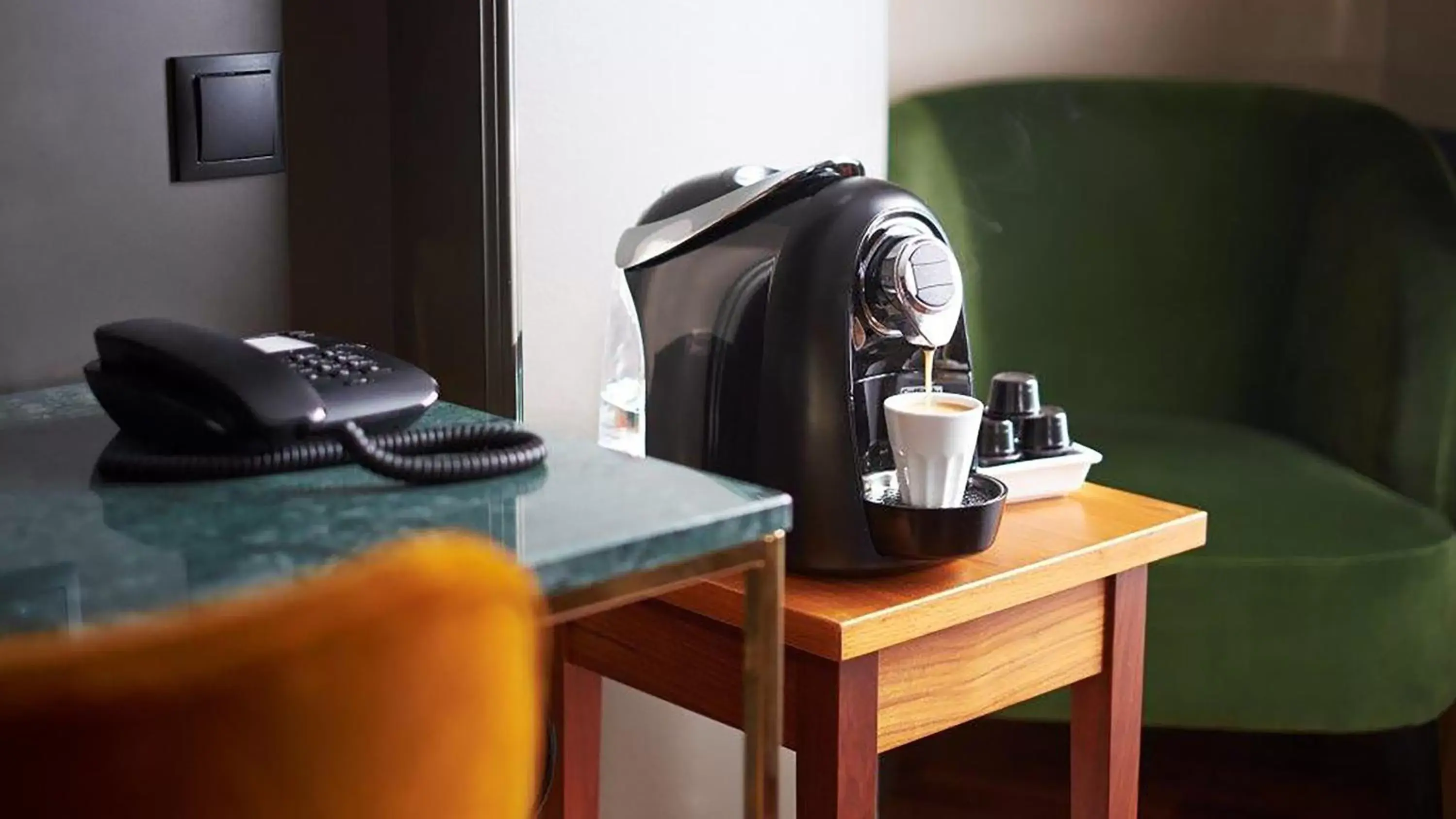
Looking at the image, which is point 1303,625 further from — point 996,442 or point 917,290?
point 917,290

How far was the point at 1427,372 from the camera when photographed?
183 cm

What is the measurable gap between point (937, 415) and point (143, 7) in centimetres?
59

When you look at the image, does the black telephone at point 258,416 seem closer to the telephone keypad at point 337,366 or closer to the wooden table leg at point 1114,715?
the telephone keypad at point 337,366

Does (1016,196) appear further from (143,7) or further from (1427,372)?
(143,7)

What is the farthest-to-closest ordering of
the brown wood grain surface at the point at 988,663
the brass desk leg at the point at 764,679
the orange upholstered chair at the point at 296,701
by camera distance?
the brown wood grain surface at the point at 988,663 → the brass desk leg at the point at 764,679 → the orange upholstered chair at the point at 296,701

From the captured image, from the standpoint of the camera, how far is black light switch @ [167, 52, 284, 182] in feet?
4.01

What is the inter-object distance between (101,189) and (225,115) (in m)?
0.10

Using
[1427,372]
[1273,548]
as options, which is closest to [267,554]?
[1273,548]

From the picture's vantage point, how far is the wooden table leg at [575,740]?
4.75 feet

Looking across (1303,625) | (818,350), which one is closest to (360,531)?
(818,350)

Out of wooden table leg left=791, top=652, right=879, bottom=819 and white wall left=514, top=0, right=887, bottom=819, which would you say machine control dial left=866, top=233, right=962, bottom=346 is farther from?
white wall left=514, top=0, right=887, bottom=819

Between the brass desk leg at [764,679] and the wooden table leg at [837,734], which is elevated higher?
the brass desk leg at [764,679]

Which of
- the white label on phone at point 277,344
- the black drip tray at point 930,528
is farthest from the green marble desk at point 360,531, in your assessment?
the black drip tray at point 930,528

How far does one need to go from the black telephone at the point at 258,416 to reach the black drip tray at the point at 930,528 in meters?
0.26
